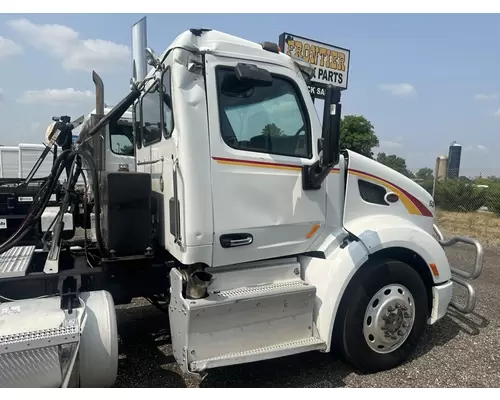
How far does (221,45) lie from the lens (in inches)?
121

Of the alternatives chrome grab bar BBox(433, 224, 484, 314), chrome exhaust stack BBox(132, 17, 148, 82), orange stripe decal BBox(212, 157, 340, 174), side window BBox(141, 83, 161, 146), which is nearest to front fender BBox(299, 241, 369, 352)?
orange stripe decal BBox(212, 157, 340, 174)

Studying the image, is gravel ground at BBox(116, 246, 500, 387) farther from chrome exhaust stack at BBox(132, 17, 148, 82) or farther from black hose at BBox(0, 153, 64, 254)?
chrome exhaust stack at BBox(132, 17, 148, 82)

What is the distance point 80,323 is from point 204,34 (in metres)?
2.20

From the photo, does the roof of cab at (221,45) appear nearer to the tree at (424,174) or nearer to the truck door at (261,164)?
the truck door at (261,164)

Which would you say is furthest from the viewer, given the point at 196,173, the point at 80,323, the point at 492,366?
the point at 492,366

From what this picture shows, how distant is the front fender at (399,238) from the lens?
3510 millimetres

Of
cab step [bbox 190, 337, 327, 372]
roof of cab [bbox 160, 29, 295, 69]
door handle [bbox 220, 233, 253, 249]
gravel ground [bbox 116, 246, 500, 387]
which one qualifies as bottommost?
gravel ground [bbox 116, 246, 500, 387]

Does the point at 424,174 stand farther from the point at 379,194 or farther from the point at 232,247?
the point at 232,247

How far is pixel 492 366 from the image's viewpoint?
3.77 metres

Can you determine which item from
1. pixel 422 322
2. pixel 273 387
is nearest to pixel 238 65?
pixel 273 387

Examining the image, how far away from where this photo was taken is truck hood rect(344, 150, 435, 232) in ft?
12.0

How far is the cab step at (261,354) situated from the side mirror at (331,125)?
4.71 ft

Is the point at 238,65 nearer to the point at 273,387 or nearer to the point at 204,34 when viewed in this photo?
the point at 204,34

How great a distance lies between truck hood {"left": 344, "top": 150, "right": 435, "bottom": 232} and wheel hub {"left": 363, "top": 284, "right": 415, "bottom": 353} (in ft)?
2.27
